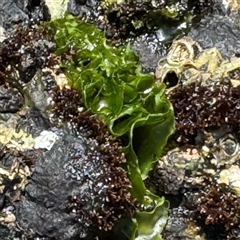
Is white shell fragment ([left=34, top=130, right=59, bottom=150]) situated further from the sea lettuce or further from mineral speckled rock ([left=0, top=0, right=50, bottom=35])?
mineral speckled rock ([left=0, top=0, right=50, bottom=35])

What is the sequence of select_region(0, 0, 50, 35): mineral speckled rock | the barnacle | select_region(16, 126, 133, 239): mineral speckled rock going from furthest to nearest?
select_region(0, 0, 50, 35): mineral speckled rock < the barnacle < select_region(16, 126, 133, 239): mineral speckled rock

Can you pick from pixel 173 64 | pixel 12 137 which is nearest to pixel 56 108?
pixel 12 137

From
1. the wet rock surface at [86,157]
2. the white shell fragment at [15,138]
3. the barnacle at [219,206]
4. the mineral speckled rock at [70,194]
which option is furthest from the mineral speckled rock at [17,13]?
the barnacle at [219,206]

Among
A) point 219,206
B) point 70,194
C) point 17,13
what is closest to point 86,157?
point 70,194

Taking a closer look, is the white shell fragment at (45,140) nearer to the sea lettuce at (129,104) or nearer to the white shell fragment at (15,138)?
the white shell fragment at (15,138)

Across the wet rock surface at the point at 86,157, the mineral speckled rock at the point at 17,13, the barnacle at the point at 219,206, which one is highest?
the mineral speckled rock at the point at 17,13

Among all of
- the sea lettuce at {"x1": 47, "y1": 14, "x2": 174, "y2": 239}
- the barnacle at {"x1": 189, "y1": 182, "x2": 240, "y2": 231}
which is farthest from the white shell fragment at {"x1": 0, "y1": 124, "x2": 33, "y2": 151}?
the barnacle at {"x1": 189, "y1": 182, "x2": 240, "y2": 231}
